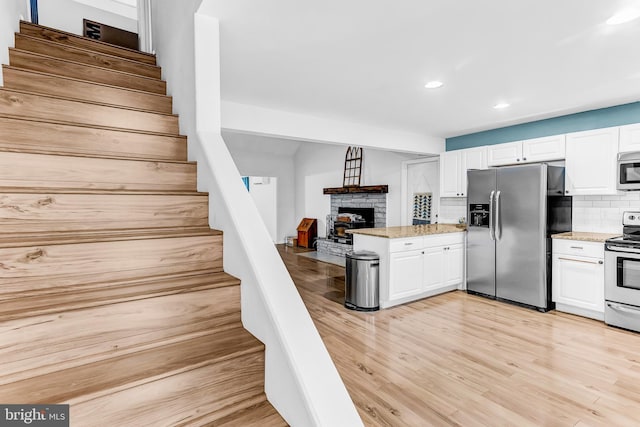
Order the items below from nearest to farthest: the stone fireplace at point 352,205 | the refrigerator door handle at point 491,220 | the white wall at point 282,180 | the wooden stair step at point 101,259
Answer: the wooden stair step at point 101,259, the refrigerator door handle at point 491,220, the stone fireplace at point 352,205, the white wall at point 282,180

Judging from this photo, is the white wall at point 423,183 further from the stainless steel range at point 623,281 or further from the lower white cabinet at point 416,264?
the stainless steel range at point 623,281

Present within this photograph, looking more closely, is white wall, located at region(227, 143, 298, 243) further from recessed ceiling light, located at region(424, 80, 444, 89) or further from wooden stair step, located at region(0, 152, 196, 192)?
wooden stair step, located at region(0, 152, 196, 192)

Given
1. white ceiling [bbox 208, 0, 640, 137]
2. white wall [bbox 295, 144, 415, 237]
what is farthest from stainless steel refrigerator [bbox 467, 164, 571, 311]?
white wall [bbox 295, 144, 415, 237]

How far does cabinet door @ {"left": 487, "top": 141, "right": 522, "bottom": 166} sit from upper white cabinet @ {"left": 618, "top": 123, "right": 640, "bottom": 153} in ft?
3.27

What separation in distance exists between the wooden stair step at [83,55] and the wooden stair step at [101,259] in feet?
5.98

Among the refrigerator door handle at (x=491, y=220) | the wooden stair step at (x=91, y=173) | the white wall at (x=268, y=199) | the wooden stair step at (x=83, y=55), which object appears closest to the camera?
the wooden stair step at (x=91, y=173)

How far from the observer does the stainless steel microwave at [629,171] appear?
335cm

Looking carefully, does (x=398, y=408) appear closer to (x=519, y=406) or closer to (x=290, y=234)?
(x=519, y=406)

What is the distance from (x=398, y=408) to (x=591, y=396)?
1.33 metres

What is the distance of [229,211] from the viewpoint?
1406 millimetres

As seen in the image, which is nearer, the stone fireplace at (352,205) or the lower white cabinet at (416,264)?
the lower white cabinet at (416,264)

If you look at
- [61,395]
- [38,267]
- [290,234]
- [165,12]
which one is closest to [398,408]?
[61,395]

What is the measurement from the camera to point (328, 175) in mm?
8492

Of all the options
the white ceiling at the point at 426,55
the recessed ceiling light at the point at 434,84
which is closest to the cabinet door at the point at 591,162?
the white ceiling at the point at 426,55
